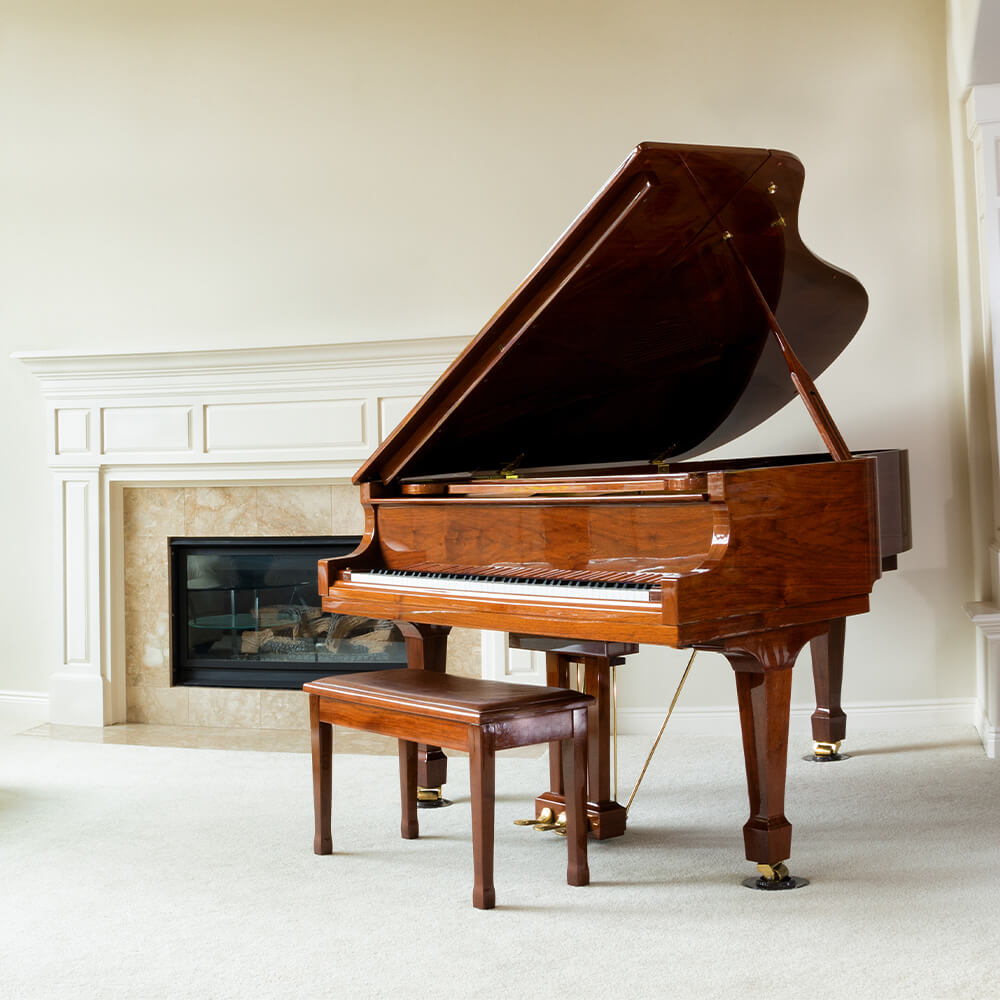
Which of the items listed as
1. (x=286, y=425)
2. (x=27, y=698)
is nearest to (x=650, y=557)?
(x=286, y=425)

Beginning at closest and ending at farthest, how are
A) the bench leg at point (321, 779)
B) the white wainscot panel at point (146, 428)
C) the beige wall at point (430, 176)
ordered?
the bench leg at point (321, 779) < the beige wall at point (430, 176) < the white wainscot panel at point (146, 428)

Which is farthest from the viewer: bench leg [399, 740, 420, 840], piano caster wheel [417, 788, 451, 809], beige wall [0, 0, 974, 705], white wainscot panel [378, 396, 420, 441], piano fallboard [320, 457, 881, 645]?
white wainscot panel [378, 396, 420, 441]

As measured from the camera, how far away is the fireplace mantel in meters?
4.73

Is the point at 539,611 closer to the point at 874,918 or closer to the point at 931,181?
the point at 874,918

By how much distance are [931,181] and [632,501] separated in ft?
8.01

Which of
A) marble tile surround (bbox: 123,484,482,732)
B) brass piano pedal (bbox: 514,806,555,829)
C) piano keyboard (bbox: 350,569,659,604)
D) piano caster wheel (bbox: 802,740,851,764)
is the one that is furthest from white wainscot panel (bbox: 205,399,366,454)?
piano caster wheel (bbox: 802,740,851,764)

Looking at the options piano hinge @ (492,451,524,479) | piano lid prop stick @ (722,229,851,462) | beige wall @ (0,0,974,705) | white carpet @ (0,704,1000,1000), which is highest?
beige wall @ (0,0,974,705)

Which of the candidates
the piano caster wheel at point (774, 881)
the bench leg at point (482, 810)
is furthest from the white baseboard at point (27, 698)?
the piano caster wheel at point (774, 881)

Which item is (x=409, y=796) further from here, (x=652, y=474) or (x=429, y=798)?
(x=652, y=474)

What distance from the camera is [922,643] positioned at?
4.46 m

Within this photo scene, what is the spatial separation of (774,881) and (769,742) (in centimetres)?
32

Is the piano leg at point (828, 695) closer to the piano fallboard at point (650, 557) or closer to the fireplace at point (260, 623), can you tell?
the piano fallboard at point (650, 557)

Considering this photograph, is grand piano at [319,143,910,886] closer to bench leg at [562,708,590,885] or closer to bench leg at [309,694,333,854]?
bench leg at [562,708,590,885]

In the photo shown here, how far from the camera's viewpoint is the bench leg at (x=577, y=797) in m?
2.72
